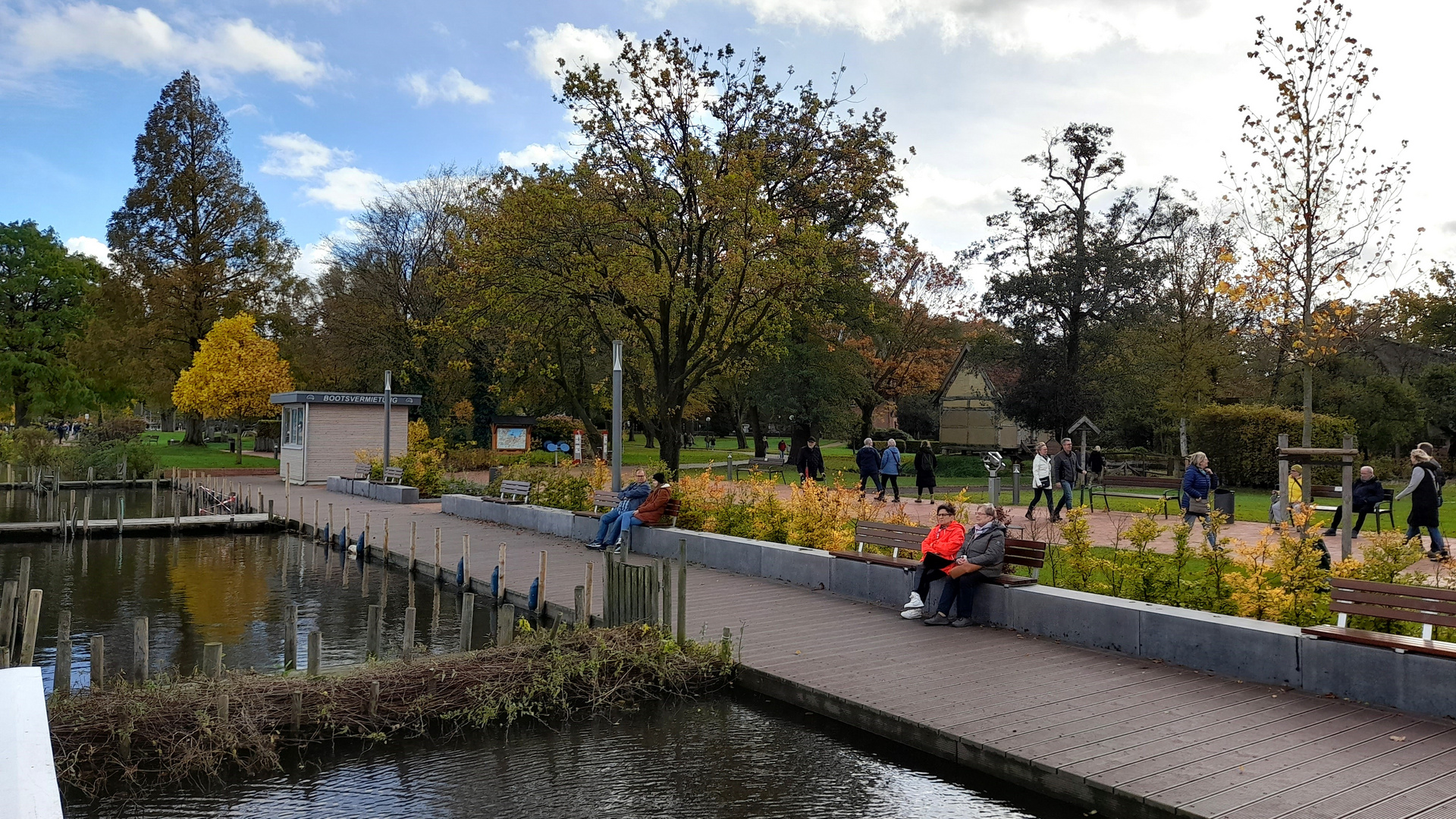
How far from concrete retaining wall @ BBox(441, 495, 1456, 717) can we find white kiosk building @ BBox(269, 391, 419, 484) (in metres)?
23.5

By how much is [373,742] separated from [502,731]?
964mm

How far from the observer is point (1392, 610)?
7141 mm

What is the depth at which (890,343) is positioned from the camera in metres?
50.6

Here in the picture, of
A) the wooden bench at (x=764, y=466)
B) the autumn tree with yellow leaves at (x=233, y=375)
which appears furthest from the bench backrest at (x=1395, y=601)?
the autumn tree with yellow leaves at (x=233, y=375)

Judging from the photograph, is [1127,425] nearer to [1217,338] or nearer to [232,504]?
[1217,338]

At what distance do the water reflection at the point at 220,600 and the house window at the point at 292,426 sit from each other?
1166cm

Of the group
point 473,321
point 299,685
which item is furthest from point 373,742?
point 473,321

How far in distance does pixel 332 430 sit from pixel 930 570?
27.3 meters

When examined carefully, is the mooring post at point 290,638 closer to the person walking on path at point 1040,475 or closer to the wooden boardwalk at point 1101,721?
the wooden boardwalk at point 1101,721

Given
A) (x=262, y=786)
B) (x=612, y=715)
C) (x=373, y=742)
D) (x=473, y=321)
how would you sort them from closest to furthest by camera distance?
(x=262, y=786) → (x=373, y=742) → (x=612, y=715) → (x=473, y=321)

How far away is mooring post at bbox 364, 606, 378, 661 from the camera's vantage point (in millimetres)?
9383

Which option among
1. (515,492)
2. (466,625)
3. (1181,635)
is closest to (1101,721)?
(1181,635)

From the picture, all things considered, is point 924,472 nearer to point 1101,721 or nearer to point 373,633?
point 373,633

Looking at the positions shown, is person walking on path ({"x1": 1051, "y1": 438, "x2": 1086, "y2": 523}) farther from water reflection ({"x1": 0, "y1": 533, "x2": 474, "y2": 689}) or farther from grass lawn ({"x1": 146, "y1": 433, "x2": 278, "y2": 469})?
grass lawn ({"x1": 146, "y1": 433, "x2": 278, "y2": 469})
